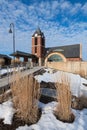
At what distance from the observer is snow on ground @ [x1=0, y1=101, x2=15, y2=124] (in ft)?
13.9

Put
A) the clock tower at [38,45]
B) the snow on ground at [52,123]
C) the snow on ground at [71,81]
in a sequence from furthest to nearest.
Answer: the clock tower at [38,45]
the snow on ground at [71,81]
the snow on ground at [52,123]

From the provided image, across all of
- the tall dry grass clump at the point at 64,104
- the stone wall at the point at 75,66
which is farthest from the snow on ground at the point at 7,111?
the stone wall at the point at 75,66

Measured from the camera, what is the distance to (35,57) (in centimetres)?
4197

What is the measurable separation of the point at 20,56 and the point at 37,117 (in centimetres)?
3260

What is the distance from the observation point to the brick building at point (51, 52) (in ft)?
133

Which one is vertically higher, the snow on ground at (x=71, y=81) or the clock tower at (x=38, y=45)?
the clock tower at (x=38, y=45)

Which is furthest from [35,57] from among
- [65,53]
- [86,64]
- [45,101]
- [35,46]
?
[45,101]

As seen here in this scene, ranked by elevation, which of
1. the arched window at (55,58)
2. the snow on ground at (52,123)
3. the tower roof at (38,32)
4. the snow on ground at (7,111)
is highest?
the tower roof at (38,32)

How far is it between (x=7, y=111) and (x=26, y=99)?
56 cm

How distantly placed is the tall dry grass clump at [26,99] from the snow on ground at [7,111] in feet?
0.47

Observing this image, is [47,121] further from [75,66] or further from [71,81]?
[75,66]

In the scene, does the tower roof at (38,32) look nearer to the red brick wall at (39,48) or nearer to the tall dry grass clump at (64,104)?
the red brick wall at (39,48)

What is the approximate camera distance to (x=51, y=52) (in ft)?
135

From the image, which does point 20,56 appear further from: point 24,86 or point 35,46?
point 24,86
